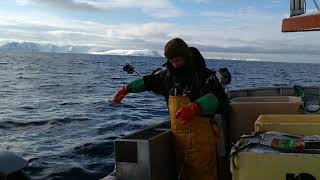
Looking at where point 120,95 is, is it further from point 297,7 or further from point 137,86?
point 297,7

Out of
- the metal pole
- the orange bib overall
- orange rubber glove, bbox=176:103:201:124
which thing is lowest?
the orange bib overall

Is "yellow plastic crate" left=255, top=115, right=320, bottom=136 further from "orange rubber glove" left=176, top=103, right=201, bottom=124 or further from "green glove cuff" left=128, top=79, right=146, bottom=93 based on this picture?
"green glove cuff" left=128, top=79, right=146, bottom=93

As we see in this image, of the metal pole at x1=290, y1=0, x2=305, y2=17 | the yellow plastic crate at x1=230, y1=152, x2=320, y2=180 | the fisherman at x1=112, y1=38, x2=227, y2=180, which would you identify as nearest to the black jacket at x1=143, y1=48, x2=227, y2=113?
the fisherman at x1=112, y1=38, x2=227, y2=180

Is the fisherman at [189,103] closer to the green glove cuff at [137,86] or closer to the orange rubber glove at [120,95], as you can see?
the green glove cuff at [137,86]

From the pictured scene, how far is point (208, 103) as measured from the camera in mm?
4227

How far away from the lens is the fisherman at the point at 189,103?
4.50 m

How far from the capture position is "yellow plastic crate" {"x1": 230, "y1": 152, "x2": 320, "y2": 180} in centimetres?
329

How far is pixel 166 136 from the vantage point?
4781 mm

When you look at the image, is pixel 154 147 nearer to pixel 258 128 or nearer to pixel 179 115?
pixel 179 115

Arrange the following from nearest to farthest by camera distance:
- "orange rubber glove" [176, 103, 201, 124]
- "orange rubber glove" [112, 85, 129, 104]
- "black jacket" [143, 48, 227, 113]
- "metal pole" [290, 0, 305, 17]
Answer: "orange rubber glove" [176, 103, 201, 124] → "black jacket" [143, 48, 227, 113] → "orange rubber glove" [112, 85, 129, 104] → "metal pole" [290, 0, 305, 17]

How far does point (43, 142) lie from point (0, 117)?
18.4 ft

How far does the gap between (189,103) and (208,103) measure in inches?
12.8

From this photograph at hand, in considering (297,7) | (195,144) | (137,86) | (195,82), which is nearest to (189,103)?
(195,82)

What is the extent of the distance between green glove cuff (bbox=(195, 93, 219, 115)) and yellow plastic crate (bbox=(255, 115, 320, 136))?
0.48 meters
